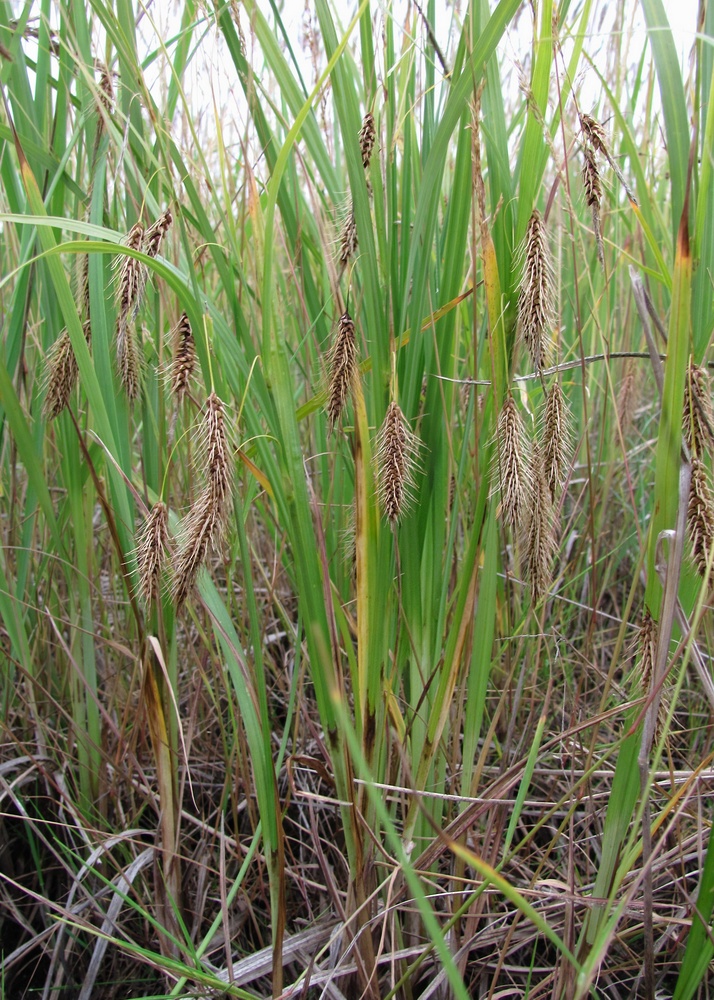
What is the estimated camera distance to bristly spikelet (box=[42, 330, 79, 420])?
3.22 feet

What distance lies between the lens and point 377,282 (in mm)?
860

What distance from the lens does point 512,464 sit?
808 millimetres

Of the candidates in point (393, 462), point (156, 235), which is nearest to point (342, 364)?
point (393, 462)

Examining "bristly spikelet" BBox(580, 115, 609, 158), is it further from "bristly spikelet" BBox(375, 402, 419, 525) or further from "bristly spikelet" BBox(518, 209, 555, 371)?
"bristly spikelet" BBox(375, 402, 419, 525)

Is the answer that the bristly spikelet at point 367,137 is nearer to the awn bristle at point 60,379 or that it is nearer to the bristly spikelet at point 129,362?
the bristly spikelet at point 129,362

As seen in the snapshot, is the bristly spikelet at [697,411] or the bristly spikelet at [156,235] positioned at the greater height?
the bristly spikelet at [156,235]

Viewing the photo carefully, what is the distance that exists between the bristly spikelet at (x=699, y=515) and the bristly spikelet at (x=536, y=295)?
8.0 inches

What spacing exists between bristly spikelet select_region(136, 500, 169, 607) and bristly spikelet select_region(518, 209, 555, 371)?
1.48 feet

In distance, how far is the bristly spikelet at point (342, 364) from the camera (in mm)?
834

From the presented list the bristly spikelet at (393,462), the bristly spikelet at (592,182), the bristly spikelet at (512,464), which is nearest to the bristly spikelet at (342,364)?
the bristly spikelet at (393,462)

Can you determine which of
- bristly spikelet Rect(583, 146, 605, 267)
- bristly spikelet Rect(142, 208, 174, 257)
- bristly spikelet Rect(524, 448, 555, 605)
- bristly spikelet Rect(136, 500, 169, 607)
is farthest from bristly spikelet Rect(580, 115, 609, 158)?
bristly spikelet Rect(136, 500, 169, 607)

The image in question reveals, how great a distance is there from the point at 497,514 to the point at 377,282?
306 mm

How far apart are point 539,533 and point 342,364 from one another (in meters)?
0.32

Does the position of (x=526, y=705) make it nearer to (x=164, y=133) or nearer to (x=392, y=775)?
(x=392, y=775)
